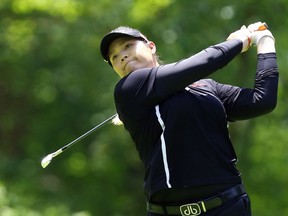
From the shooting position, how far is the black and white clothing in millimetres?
3578

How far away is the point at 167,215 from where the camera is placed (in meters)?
3.71

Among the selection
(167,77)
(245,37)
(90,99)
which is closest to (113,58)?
(167,77)

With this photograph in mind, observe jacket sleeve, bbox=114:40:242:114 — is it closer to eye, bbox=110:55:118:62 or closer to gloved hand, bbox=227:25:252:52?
gloved hand, bbox=227:25:252:52

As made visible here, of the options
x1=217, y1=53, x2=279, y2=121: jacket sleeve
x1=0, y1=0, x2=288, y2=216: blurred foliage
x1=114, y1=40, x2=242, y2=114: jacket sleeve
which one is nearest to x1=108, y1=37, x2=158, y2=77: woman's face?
x1=114, y1=40, x2=242, y2=114: jacket sleeve

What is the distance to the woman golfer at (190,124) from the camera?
358 centimetres

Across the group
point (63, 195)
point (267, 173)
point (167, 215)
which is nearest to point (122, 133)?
point (63, 195)

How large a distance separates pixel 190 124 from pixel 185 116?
0.04 metres

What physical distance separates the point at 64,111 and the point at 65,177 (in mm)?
1196

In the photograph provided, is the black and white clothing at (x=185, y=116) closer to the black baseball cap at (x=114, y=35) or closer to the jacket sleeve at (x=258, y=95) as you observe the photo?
the jacket sleeve at (x=258, y=95)

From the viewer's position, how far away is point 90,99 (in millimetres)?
14562

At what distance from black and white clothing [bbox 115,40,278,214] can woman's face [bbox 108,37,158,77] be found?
0.13 metres

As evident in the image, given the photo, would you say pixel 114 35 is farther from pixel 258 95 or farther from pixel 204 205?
pixel 204 205

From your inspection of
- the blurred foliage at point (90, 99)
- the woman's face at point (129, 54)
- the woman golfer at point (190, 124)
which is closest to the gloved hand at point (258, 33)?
the woman golfer at point (190, 124)

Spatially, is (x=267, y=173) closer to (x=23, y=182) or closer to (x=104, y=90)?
(x=104, y=90)
